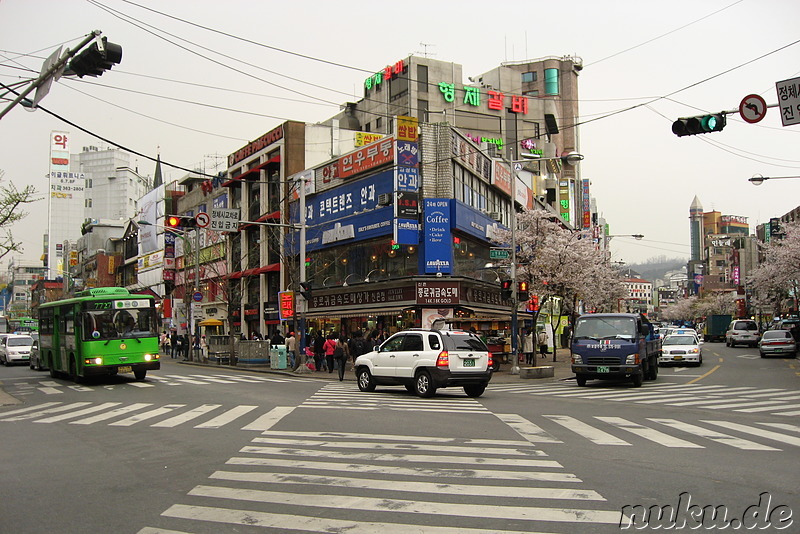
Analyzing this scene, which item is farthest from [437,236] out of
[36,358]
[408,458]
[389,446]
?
[408,458]

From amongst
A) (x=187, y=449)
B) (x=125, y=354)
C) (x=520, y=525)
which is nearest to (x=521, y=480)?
(x=520, y=525)

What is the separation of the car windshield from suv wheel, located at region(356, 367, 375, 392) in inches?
769

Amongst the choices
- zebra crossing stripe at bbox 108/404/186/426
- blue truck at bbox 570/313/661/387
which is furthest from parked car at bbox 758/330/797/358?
zebra crossing stripe at bbox 108/404/186/426

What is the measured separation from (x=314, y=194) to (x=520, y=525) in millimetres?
40120

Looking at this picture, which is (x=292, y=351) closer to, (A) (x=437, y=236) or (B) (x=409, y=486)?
(A) (x=437, y=236)

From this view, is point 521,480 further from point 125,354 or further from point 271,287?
point 271,287

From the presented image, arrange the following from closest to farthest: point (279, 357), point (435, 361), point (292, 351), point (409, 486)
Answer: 1. point (409, 486)
2. point (435, 361)
3. point (279, 357)
4. point (292, 351)

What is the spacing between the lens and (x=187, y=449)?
404 inches

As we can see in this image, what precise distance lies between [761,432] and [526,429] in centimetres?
409

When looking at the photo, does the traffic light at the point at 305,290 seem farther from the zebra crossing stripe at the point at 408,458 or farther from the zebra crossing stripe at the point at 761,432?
the zebra crossing stripe at the point at 408,458

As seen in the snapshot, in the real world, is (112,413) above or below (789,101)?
below

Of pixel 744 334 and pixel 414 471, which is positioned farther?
pixel 744 334

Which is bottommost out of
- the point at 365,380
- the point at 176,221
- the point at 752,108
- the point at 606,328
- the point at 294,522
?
the point at 365,380

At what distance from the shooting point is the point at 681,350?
32.3 meters
